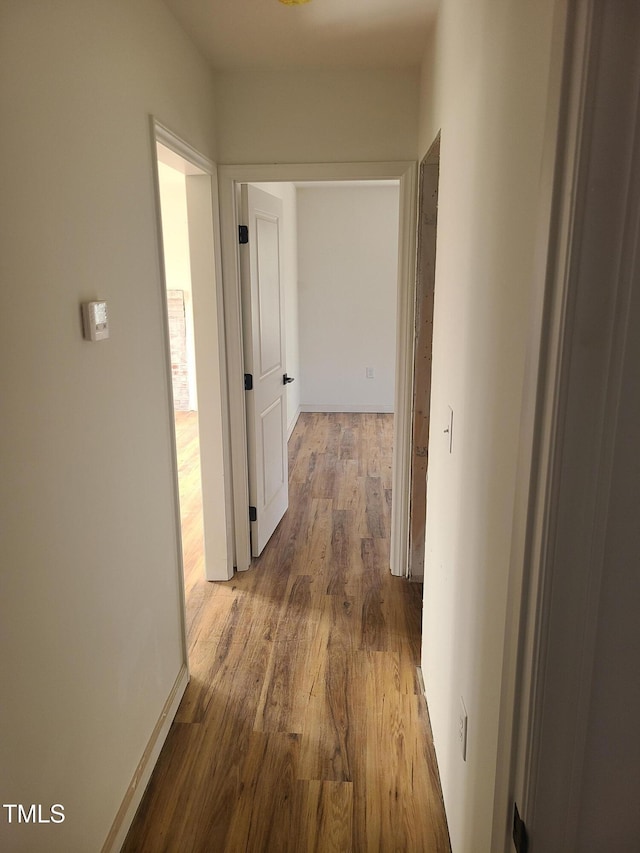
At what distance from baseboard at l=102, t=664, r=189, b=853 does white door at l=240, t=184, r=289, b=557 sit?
1160mm

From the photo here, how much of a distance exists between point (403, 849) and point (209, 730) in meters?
0.78

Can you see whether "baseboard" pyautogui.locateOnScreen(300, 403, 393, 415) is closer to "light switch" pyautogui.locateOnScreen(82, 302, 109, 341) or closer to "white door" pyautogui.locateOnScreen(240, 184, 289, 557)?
"white door" pyautogui.locateOnScreen(240, 184, 289, 557)

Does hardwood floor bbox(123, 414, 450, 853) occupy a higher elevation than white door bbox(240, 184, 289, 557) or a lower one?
lower

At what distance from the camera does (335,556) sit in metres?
3.41

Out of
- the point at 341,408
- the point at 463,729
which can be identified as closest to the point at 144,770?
the point at 463,729

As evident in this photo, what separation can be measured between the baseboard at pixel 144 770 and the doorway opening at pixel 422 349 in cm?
137

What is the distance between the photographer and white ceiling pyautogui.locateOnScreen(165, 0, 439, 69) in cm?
206

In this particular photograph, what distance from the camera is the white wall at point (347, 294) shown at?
6.46 meters

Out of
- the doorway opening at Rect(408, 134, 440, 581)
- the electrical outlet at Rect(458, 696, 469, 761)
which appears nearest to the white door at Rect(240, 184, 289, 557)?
the doorway opening at Rect(408, 134, 440, 581)

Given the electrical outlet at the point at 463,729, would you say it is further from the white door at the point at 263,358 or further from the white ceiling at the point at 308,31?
the white ceiling at the point at 308,31

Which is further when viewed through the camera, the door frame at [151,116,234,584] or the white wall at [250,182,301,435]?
the white wall at [250,182,301,435]

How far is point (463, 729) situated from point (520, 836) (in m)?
A: 0.79

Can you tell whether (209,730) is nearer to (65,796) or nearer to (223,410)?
(65,796)

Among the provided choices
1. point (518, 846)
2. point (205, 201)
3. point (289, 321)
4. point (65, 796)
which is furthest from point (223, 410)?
point (289, 321)
